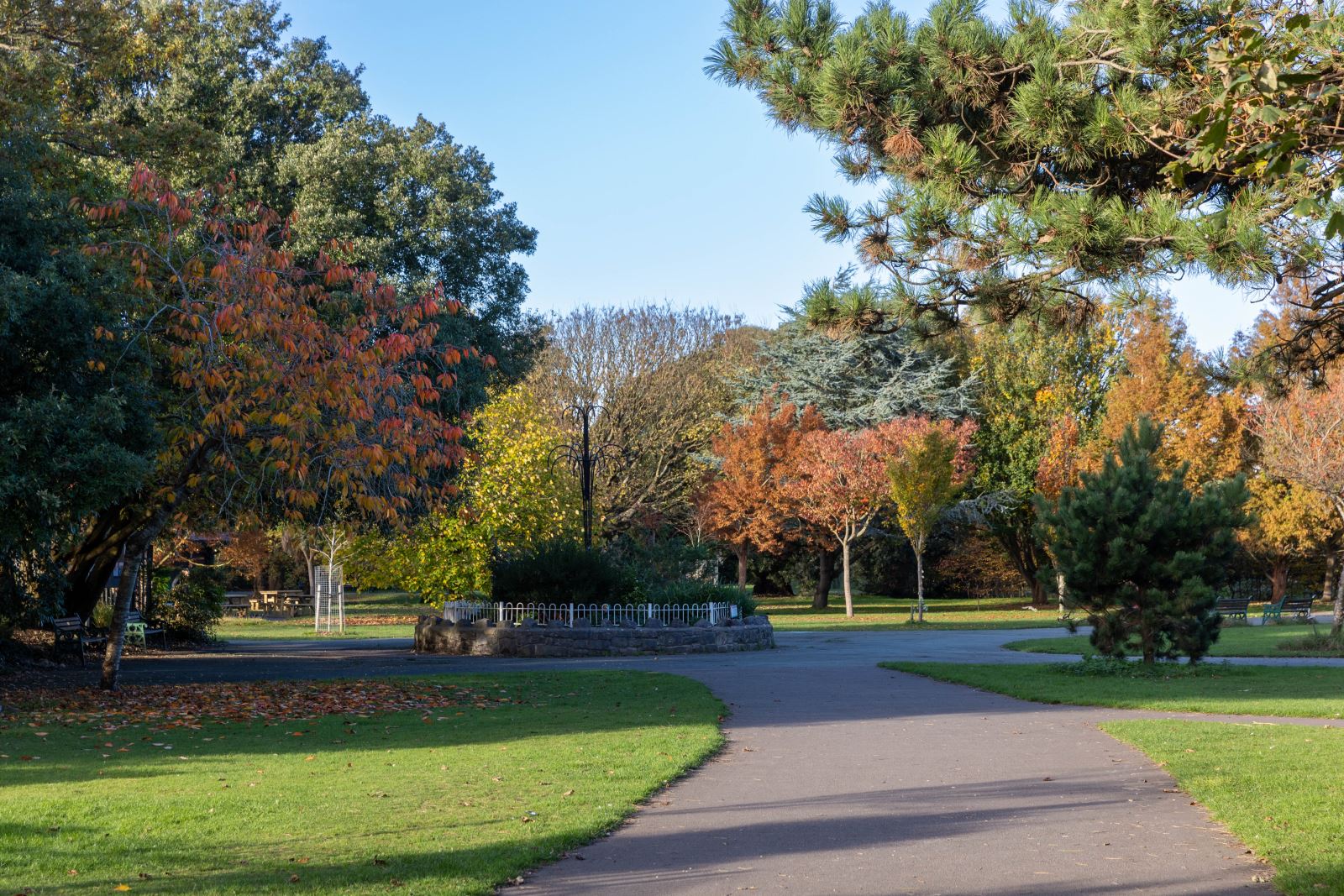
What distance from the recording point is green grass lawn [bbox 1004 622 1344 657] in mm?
Result: 22797

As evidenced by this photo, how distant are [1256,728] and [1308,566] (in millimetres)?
42061

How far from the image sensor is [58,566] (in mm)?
22906

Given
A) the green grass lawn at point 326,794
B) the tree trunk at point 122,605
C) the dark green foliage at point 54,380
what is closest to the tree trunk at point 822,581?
the tree trunk at point 122,605

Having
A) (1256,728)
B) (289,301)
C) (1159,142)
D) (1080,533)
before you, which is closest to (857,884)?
(1159,142)

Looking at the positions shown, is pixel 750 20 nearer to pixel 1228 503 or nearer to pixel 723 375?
pixel 1228 503

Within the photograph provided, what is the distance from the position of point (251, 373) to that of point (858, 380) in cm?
3452

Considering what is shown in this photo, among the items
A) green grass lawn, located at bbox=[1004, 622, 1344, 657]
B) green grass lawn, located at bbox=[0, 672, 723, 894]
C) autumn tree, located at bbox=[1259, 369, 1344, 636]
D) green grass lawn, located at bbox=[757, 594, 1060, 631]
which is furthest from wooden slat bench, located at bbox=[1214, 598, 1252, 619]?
green grass lawn, located at bbox=[0, 672, 723, 894]

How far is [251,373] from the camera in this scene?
45.1ft

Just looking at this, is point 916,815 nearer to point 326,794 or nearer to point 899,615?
point 326,794

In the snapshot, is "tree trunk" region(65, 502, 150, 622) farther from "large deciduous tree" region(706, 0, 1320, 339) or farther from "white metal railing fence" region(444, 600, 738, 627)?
"large deciduous tree" region(706, 0, 1320, 339)

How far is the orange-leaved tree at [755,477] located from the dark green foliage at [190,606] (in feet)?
62.1

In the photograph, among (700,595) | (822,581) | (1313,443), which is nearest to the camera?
→ (700,595)

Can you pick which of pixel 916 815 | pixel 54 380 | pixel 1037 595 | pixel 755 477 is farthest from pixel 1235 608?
pixel 54 380

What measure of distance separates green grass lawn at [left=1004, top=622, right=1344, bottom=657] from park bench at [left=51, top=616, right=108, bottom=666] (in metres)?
18.4
